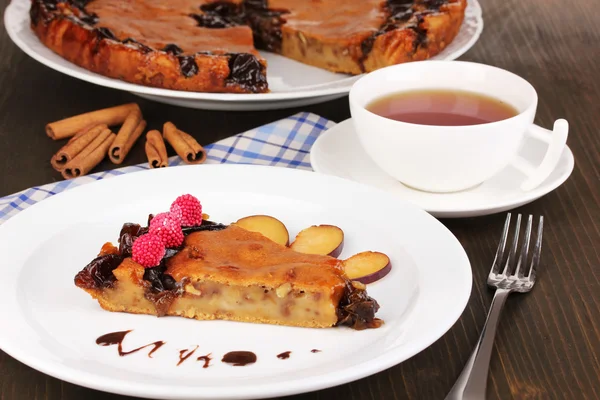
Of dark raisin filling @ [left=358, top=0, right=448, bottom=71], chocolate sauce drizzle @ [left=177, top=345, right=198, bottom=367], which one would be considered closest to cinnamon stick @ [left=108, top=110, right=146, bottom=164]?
dark raisin filling @ [left=358, top=0, right=448, bottom=71]

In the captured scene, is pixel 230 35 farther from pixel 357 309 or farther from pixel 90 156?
pixel 357 309

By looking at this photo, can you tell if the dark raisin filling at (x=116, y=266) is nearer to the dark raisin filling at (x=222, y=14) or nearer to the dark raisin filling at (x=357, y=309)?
the dark raisin filling at (x=357, y=309)

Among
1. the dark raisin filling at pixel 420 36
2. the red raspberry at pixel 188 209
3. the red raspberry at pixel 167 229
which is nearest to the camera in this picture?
the red raspberry at pixel 167 229

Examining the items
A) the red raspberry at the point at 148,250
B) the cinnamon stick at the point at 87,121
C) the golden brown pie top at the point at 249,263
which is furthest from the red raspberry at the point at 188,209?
the cinnamon stick at the point at 87,121

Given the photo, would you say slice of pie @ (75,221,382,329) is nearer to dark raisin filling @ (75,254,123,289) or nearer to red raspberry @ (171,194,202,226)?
dark raisin filling @ (75,254,123,289)

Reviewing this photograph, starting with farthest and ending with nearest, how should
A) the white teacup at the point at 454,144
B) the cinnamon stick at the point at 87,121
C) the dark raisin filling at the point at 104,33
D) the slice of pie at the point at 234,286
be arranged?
the dark raisin filling at the point at 104,33 < the cinnamon stick at the point at 87,121 < the white teacup at the point at 454,144 < the slice of pie at the point at 234,286

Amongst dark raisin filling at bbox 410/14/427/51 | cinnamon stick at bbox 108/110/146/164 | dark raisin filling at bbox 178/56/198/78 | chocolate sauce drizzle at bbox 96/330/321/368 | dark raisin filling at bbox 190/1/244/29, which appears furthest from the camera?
dark raisin filling at bbox 190/1/244/29

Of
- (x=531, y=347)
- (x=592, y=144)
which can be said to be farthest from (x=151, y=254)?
A: (x=592, y=144)
